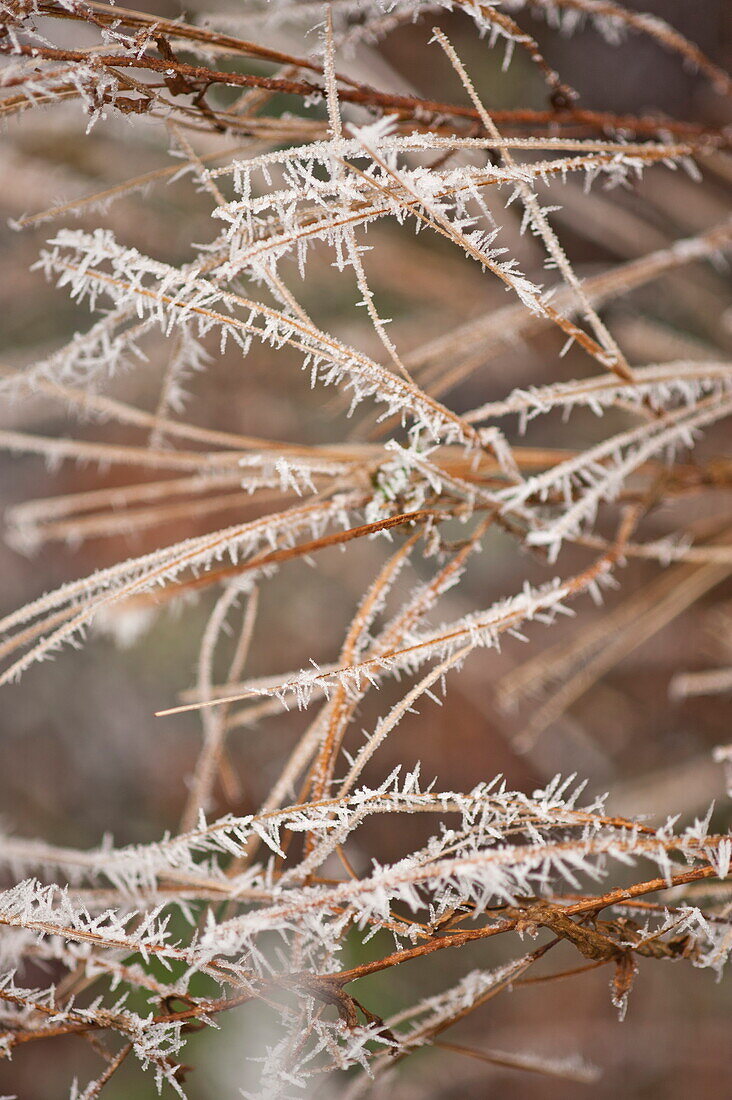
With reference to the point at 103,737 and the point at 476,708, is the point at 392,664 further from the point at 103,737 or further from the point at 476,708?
the point at 103,737

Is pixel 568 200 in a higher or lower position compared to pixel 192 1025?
higher

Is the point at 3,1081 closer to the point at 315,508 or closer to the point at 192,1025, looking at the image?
the point at 192,1025

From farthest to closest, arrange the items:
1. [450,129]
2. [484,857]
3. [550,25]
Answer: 1. [550,25]
2. [450,129]
3. [484,857]

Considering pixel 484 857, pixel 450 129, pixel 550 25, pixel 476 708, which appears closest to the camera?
pixel 484 857

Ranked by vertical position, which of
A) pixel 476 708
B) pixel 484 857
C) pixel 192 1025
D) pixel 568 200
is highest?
pixel 568 200

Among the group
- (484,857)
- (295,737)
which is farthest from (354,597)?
(484,857)

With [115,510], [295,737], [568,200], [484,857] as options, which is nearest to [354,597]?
[295,737]

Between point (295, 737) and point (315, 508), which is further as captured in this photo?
point (295, 737)
